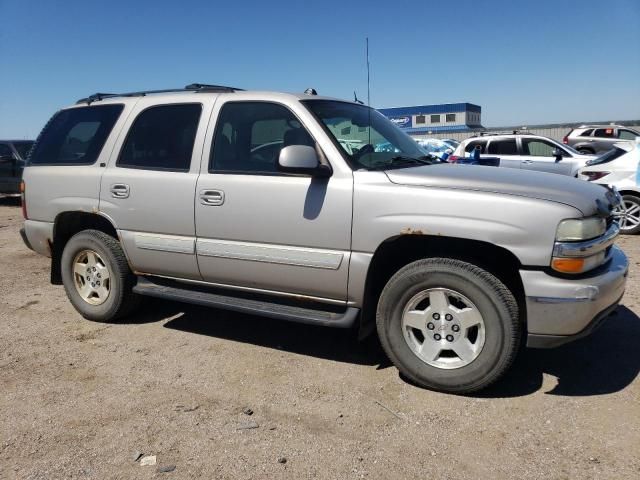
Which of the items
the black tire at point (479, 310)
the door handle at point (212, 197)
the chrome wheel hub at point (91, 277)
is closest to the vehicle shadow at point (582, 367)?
the black tire at point (479, 310)

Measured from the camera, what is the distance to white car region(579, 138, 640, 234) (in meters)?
8.28

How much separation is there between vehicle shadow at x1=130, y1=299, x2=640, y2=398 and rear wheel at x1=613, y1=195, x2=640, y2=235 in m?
4.18

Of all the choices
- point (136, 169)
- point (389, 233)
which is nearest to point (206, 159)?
point (136, 169)

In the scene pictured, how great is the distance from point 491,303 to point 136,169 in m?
2.95

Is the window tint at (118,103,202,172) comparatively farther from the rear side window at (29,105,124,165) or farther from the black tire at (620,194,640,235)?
the black tire at (620,194,640,235)

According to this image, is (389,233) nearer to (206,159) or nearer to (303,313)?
(303,313)

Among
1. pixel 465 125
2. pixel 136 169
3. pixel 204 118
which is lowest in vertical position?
pixel 136 169

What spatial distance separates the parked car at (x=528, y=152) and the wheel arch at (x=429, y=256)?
802cm

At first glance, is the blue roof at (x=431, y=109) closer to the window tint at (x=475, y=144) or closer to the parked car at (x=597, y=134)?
the parked car at (x=597, y=134)

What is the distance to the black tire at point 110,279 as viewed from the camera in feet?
15.0

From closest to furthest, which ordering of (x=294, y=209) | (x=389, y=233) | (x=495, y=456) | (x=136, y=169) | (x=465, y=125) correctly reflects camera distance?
(x=495, y=456) < (x=389, y=233) < (x=294, y=209) < (x=136, y=169) < (x=465, y=125)

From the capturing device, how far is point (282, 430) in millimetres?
3045

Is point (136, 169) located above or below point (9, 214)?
above

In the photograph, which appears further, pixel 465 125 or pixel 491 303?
pixel 465 125
